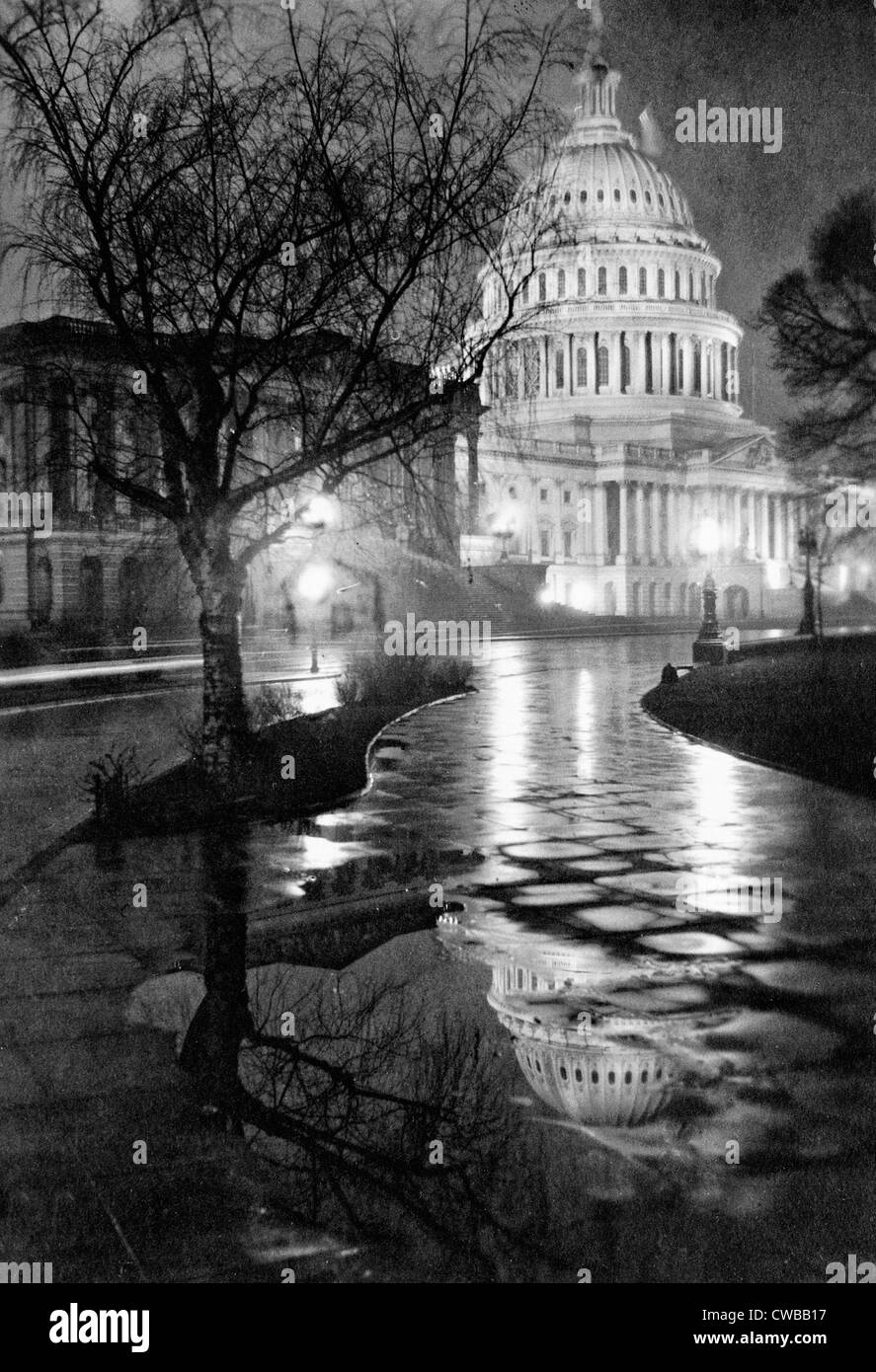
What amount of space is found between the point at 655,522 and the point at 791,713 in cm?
9250

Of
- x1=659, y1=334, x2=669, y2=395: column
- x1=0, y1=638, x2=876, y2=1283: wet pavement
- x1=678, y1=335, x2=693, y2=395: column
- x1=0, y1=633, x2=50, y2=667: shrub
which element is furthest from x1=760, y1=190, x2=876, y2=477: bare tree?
x1=678, y1=335, x2=693, y2=395: column

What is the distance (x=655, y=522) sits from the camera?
112 meters

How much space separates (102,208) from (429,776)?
296 inches

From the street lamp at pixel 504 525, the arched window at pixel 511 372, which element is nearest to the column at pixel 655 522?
the street lamp at pixel 504 525

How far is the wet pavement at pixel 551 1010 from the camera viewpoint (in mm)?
4750

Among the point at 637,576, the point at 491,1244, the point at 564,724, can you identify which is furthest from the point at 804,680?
the point at 637,576

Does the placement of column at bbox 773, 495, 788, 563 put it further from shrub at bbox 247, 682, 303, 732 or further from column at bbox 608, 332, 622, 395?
shrub at bbox 247, 682, 303, 732

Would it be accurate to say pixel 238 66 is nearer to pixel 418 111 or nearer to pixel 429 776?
pixel 418 111

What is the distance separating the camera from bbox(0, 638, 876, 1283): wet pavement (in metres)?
4.75

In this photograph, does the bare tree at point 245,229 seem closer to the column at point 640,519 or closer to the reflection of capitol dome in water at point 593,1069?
the reflection of capitol dome in water at point 593,1069

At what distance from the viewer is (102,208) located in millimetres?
11914

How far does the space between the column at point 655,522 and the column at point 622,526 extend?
2.25 m

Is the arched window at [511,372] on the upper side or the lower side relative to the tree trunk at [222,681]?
upper

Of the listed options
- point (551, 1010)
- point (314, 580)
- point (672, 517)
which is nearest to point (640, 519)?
point (672, 517)
